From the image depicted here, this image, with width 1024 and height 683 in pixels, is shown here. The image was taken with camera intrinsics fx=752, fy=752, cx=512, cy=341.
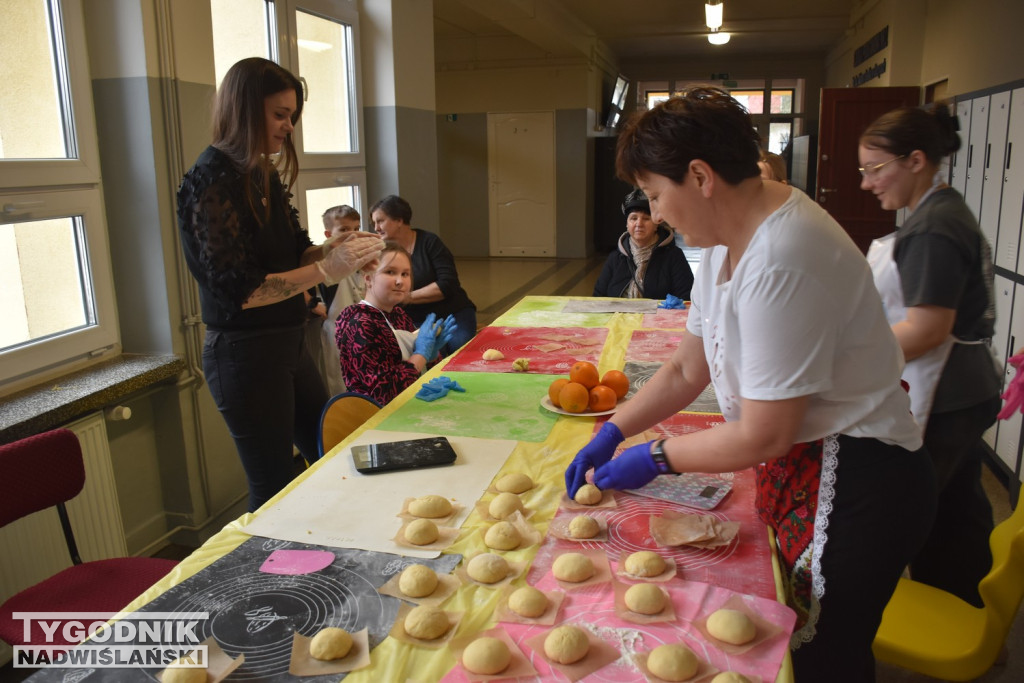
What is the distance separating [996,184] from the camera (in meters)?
3.46

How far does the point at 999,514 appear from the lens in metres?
2.96

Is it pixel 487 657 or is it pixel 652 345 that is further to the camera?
pixel 652 345

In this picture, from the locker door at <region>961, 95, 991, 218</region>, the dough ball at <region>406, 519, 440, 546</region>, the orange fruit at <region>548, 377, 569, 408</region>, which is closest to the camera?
the dough ball at <region>406, 519, 440, 546</region>

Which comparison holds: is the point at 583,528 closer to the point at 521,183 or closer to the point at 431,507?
the point at 431,507

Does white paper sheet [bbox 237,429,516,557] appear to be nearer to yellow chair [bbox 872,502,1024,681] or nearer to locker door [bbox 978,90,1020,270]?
yellow chair [bbox 872,502,1024,681]

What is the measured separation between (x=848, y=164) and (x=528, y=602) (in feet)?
23.4

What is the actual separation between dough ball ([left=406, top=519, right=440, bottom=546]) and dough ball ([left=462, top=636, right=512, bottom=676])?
1.01ft

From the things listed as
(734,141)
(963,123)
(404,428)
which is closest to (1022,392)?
(734,141)

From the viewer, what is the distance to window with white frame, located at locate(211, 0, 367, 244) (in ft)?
11.1

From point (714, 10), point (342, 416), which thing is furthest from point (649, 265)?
point (714, 10)

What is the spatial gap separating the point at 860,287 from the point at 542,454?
792 mm

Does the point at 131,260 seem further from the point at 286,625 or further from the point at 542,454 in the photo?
the point at 286,625

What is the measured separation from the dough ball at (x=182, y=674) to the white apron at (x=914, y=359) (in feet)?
5.22

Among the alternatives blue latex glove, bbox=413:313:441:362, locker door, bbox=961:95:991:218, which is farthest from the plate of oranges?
locker door, bbox=961:95:991:218
